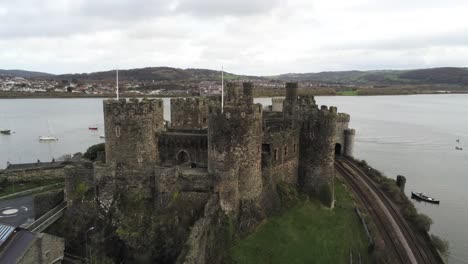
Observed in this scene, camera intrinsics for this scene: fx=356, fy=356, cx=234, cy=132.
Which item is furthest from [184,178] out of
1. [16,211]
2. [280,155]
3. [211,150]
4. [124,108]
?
[16,211]

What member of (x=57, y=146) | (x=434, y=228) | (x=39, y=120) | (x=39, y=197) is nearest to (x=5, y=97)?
(x=39, y=120)

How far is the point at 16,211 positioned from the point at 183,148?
37.4ft

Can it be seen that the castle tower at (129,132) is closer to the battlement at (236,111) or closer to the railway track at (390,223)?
the battlement at (236,111)

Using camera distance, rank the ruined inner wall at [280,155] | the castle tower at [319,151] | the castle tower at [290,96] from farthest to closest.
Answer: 1. the castle tower at [290,96]
2. the castle tower at [319,151]
3. the ruined inner wall at [280,155]

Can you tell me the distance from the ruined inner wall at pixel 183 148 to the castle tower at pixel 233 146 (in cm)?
319

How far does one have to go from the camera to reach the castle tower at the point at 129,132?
1727 cm

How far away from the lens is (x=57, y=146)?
5781 cm

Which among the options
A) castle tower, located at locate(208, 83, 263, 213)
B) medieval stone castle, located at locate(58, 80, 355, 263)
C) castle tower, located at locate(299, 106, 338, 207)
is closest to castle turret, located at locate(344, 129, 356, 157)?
castle tower, located at locate(299, 106, 338, 207)

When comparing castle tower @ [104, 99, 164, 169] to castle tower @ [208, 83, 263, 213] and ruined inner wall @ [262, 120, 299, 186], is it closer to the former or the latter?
castle tower @ [208, 83, 263, 213]

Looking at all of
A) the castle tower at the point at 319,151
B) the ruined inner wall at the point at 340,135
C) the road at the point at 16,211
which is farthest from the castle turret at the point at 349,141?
the road at the point at 16,211

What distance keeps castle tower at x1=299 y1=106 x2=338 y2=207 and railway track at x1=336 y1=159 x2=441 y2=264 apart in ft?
13.6

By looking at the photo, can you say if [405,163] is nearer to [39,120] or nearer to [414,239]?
[414,239]

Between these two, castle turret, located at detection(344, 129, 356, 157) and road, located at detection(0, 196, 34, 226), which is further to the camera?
castle turret, located at detection(344, 129, 356, 157)

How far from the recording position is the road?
66.5 ft
